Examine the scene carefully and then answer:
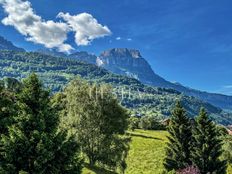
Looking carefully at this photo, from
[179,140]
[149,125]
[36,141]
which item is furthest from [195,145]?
[149,125]

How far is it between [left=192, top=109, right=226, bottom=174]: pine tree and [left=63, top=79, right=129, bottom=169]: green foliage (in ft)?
40.1

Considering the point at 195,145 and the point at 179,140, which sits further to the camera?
the point at 179,140

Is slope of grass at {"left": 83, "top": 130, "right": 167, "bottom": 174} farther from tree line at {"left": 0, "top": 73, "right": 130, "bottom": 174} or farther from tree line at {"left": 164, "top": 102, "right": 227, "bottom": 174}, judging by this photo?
tree line at {"left": 0, "top": 73, "right": 130, "bottom": 174}

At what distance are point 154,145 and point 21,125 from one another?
70.0m

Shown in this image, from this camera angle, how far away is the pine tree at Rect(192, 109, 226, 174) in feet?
201

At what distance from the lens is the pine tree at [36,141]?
29828 mm

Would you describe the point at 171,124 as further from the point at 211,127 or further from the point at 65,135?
the point at 65,135

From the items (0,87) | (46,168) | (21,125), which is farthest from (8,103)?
(46,168)

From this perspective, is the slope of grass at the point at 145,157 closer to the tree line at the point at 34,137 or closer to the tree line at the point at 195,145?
the tree line at the point at 195,145

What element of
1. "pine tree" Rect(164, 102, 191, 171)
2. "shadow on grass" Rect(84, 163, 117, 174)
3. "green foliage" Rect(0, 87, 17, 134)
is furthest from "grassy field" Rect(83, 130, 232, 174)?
"green foliage" Rect(0, 87, 17, 134)

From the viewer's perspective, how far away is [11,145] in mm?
30016

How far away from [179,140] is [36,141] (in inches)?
1522

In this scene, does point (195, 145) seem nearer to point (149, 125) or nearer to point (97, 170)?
point (97, 170)

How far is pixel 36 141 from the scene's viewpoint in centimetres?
3034
